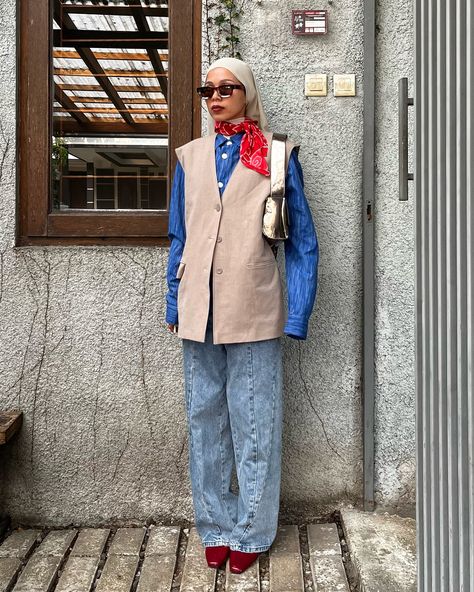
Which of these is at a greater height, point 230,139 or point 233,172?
point 230,139

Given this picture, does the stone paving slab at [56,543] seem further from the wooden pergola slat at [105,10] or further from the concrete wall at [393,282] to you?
the wooden pergola slat at [105,10]

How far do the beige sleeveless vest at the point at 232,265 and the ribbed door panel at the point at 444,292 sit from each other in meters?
1.07

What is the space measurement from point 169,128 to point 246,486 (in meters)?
1.73

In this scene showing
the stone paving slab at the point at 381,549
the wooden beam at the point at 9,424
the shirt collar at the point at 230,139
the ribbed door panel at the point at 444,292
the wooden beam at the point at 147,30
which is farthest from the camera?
the wooden beam at the point at 147,30

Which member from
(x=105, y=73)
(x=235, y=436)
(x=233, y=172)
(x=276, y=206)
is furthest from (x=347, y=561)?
(x=105, y=73)

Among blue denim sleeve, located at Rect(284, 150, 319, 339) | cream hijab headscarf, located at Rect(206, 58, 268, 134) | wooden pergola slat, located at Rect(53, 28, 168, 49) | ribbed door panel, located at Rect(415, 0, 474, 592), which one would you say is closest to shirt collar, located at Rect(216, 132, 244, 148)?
cream hijab headscarf, located at Rect(206, 58, 268, 134)

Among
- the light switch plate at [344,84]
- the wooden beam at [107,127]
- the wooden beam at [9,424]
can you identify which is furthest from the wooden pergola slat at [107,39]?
the wooden beam at [9,424]

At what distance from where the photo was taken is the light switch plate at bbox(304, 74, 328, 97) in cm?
359

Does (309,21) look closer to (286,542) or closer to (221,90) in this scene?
(221,90)

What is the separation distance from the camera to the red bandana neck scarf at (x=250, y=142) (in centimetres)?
318

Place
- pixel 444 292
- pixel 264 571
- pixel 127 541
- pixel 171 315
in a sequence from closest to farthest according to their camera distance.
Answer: pixel 444 292, pixel 264 571, pixel 171 315, pixel 127 541

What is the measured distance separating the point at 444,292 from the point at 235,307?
134 cm

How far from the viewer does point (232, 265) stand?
3.15 metres

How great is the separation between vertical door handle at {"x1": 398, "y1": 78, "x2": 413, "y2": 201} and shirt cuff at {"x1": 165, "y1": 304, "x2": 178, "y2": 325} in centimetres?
124
